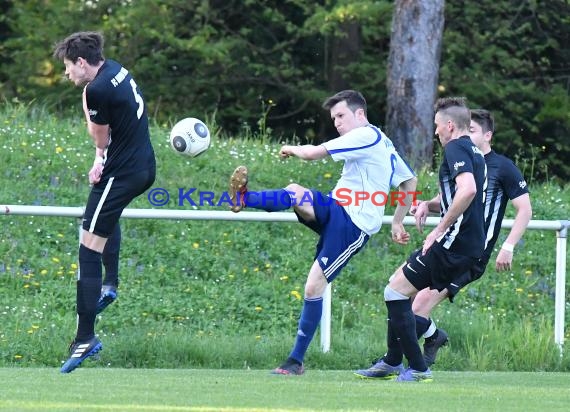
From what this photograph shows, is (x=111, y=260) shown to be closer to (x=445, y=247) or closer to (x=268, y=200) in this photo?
(x=268, y=200)

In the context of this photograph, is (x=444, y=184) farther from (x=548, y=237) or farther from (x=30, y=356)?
(x=548, y=237)

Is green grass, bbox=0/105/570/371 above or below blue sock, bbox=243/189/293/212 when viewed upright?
below

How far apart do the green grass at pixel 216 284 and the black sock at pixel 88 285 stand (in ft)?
5.48

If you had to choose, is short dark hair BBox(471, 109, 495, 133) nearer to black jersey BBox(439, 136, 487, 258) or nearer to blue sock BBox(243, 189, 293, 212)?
black jersey BBox(439, 136, 487, 258)

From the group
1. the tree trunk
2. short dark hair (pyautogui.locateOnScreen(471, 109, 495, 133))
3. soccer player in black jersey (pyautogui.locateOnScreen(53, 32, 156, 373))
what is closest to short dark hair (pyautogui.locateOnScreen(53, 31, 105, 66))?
soccer player in black jersey (pyautogui.locateOnScreen(53, 32, 156, 373))

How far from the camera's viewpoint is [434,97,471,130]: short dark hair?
8.75 meters


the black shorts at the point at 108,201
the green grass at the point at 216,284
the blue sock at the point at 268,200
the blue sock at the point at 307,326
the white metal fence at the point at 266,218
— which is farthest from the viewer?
the green grass at the point at 216,284

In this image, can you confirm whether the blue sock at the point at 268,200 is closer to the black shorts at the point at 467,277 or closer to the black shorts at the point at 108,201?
the black shorts at the point at 108,201

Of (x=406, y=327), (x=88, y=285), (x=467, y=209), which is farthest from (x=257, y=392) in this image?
(x=467, y=209)

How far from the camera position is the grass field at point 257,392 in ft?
22.1

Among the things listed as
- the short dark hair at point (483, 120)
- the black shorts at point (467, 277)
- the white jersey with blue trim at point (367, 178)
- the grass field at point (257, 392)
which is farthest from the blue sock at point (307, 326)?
the short dark hair at point (483, 120)

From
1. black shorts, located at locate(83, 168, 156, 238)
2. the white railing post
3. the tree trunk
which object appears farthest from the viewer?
the tree trunk

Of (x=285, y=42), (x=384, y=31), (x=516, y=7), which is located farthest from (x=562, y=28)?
(x=285, y=42)

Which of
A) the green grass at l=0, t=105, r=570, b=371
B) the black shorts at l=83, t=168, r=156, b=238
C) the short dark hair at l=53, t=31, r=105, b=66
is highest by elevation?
the short dark hair at l=53, t=31, r=105, b=66
